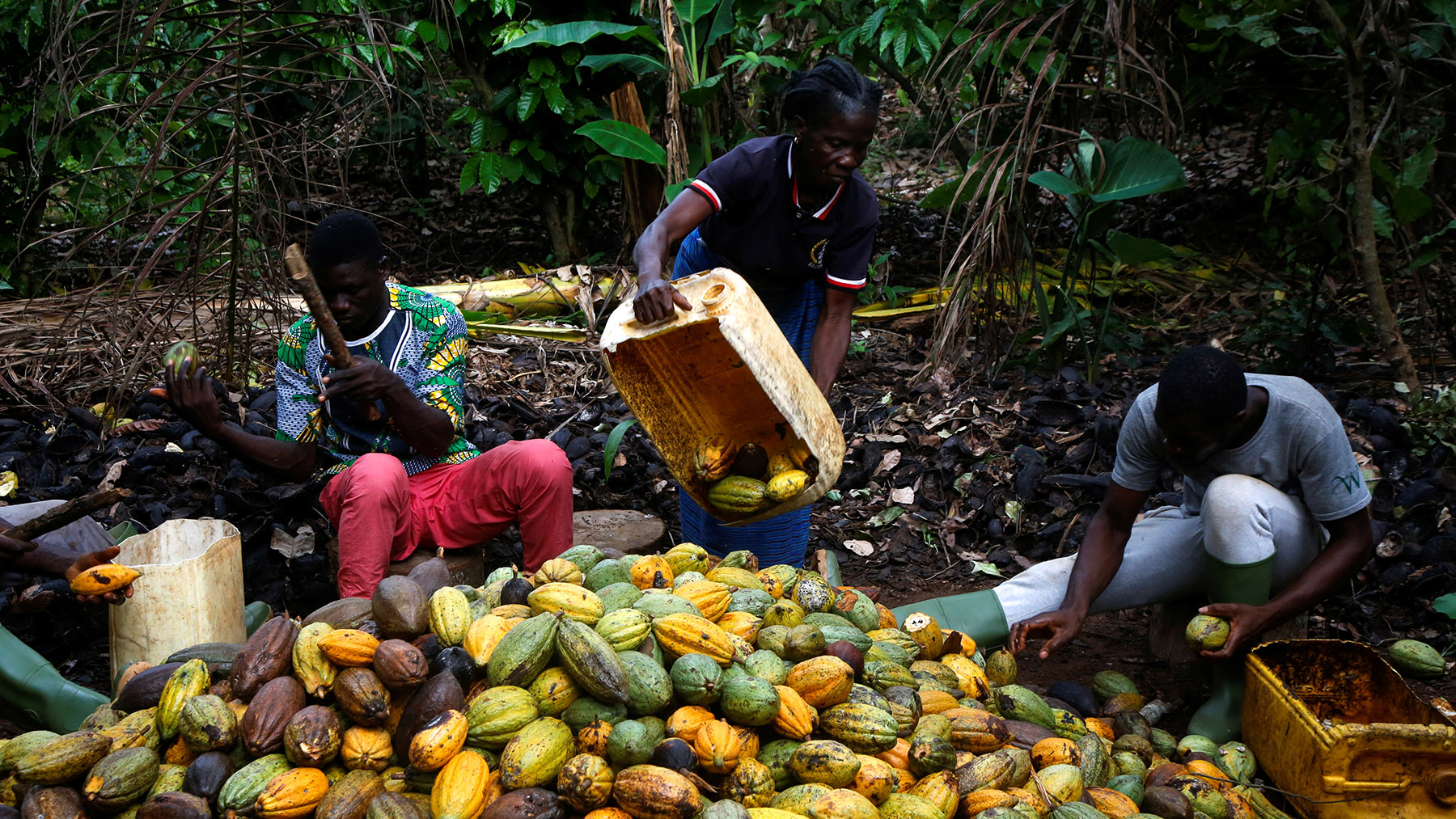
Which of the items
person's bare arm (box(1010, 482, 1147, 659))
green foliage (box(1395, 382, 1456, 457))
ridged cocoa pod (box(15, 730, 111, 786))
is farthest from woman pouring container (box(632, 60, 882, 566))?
green foliage (box(1395, 382, 1456, 457))

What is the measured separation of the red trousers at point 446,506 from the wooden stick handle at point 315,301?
1.40 ft

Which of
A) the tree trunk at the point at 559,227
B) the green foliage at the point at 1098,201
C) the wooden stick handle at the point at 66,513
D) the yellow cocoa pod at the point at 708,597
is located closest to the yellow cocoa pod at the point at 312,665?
the wooden stick handle at the point at 66,513

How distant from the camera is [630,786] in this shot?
6.13 ft

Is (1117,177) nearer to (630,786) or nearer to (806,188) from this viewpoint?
(806,188)

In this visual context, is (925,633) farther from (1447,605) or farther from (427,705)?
(1447,605)

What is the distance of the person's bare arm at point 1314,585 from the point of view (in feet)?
9.39

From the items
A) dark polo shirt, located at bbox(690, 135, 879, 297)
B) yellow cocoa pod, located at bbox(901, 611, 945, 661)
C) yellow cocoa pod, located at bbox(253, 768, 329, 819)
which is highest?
dark polo shirt, located at bbox(690, 135, 879, 297)

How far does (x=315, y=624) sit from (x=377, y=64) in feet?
8.67

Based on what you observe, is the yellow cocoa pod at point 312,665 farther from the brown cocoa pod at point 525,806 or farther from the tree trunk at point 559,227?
the tree trunk at point 559,227

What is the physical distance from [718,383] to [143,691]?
1539mm

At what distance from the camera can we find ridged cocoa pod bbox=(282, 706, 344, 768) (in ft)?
6.32

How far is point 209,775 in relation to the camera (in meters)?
1.92

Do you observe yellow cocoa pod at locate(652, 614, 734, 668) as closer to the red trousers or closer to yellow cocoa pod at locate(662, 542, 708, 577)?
yellow cocoa pod at locate(662, 542, 708, 577)

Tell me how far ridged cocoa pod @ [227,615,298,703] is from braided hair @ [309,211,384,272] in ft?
4.07
